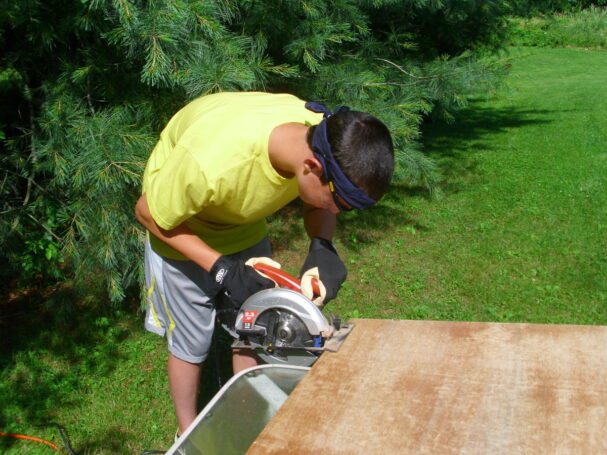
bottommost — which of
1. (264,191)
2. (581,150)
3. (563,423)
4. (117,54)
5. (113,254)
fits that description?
(581,150)

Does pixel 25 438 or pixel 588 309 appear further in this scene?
pixel 588 309

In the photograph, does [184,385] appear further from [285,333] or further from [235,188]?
[235,188]

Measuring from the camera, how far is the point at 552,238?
16.0 feet

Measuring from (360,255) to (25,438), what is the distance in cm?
274

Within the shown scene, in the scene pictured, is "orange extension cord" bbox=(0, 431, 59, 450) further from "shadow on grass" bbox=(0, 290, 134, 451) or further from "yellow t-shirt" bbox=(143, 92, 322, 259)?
"yellow t-shirt" bbox=(143, 92, 322, 259)

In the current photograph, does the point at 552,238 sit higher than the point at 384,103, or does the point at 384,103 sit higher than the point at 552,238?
the point at 384,103

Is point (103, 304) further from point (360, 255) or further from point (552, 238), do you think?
point (552, 238)

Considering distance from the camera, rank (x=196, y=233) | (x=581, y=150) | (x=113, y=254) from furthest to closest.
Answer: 1. (x=581, y=150)
2. (x=113, y=254)
3. (x=196, y=233)

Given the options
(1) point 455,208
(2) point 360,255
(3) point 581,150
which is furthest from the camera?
(3) point 581,150

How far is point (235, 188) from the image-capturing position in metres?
1.77

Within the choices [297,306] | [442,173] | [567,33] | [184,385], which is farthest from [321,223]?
[567,33]

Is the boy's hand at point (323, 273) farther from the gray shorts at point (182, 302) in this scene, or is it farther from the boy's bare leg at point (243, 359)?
the boy's bare leg at point (243, 359)

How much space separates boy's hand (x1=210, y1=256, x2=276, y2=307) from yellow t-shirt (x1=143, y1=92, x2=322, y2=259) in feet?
0.59

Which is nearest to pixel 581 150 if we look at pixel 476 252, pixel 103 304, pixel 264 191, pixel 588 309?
pixel 476 252
